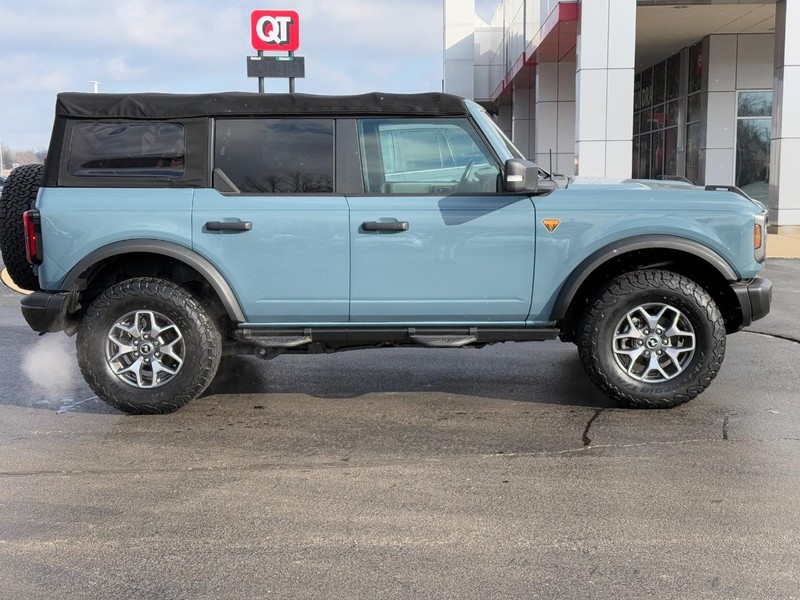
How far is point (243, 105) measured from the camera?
17.7 feet

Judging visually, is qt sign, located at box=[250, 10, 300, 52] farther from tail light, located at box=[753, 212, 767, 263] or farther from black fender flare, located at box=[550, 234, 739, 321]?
tail light, located at box=[753, 212, 767, 263]

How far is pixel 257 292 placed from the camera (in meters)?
5.31

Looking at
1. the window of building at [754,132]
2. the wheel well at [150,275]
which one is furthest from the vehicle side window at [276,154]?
the window of building at [754,132]

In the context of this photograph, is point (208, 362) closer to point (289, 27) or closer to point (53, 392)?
point (53, 392)

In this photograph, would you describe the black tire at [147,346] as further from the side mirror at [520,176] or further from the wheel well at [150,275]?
the side mirror at [520,176]

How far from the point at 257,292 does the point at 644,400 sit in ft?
8.44

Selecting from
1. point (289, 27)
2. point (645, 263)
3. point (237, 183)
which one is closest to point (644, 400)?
point (645, 263)

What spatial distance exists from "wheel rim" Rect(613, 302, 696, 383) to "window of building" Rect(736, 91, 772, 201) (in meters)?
19.9

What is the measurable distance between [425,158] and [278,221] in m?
1.03

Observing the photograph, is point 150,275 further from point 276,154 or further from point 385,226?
point 385,226

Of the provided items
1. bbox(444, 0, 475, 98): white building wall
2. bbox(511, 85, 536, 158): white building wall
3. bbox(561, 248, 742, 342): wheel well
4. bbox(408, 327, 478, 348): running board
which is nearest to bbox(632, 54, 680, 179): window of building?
bbox(511, 85, 536, 158): white building wall

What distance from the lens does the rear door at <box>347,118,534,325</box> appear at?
5203 mm

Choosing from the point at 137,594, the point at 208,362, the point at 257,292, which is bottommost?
the point at 137,594

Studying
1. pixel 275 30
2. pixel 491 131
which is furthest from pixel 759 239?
pixel 275 30
